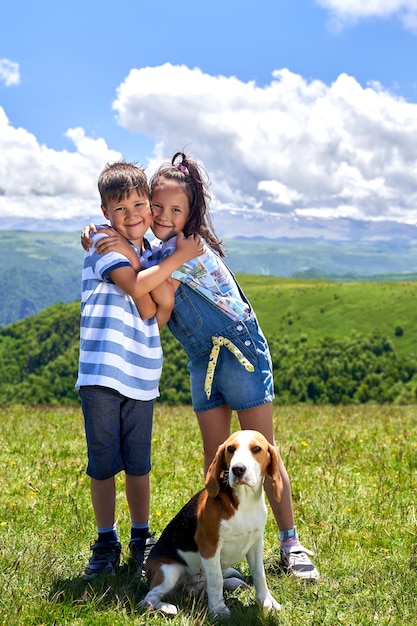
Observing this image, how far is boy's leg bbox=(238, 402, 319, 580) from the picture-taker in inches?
195

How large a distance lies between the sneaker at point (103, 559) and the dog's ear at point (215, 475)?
52.8 inches

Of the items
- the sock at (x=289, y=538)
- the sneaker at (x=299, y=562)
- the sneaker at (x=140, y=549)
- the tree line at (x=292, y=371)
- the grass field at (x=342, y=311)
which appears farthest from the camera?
the grass field at (x=342, y=311)

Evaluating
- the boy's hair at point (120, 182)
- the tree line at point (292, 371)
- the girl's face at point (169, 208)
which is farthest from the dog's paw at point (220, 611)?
the tree line at point (292, 371)

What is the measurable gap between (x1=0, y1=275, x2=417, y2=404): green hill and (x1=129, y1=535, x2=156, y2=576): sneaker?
74224 mm

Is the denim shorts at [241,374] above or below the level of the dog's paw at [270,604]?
above

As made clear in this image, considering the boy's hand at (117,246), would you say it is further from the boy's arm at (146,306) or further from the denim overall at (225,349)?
the denim overall at (225,349)

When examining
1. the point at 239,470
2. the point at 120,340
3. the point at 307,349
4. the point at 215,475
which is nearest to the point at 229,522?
the point at 215,475

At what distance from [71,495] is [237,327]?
330 centimetres

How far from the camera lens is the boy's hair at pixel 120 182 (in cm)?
474

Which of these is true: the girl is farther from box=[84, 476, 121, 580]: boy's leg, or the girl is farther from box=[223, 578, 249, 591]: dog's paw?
box=[84, 476, 121, 580]: boy's leg

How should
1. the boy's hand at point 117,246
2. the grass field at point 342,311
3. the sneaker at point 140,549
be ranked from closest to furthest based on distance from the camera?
the boy's hand at point 117,246 < the sneaker at point 140,549 < the grass field at point 342,311

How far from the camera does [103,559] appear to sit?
5.04 metres

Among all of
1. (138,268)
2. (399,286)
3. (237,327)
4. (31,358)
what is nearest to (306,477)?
(237,327)

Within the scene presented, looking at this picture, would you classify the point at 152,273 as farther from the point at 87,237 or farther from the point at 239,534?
the point at 239,534
